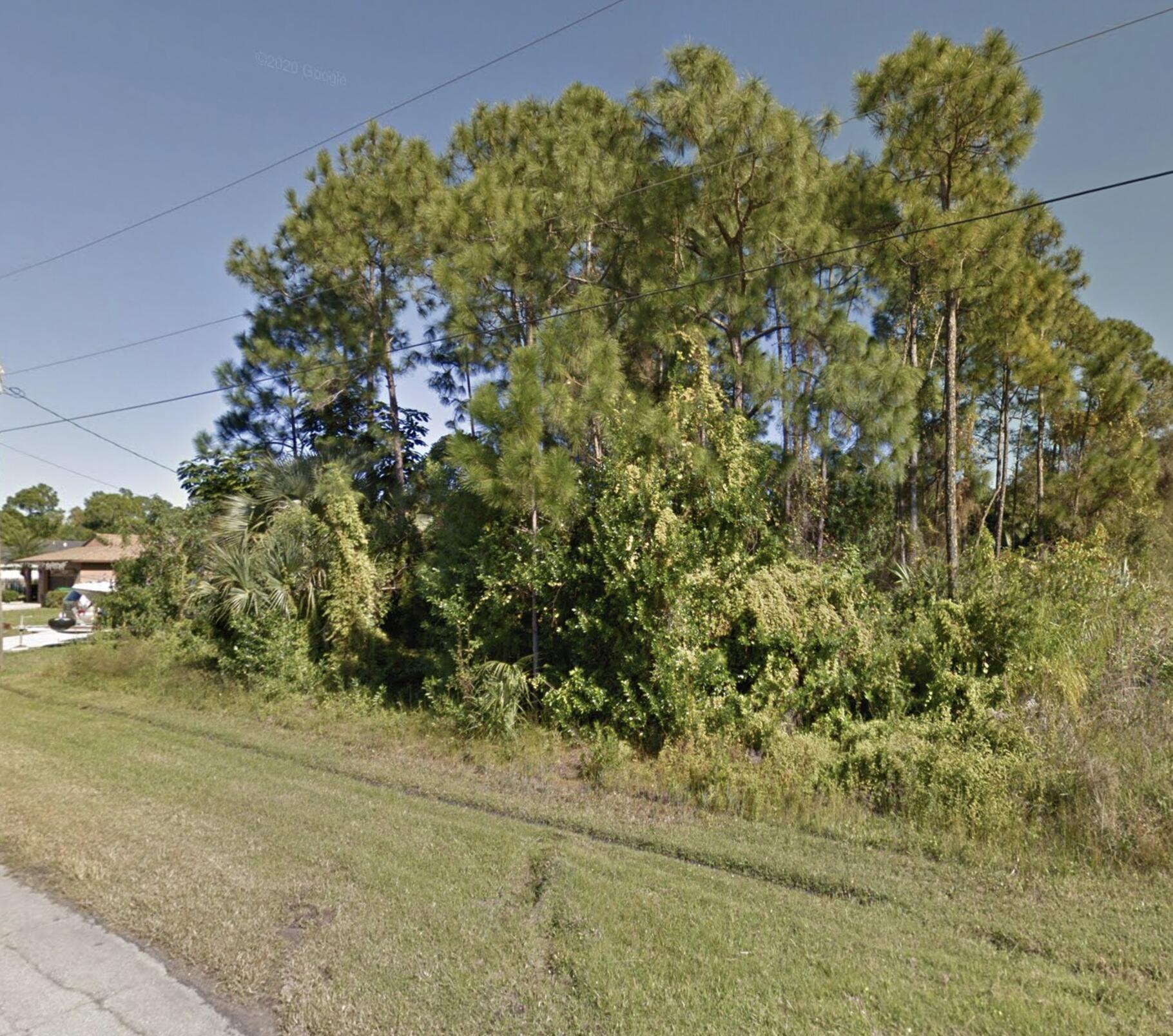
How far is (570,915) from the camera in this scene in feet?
12.4

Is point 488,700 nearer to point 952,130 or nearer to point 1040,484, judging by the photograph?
point 952,130

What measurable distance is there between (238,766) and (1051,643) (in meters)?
8.40

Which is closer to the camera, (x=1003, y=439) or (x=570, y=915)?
(x=570, y=915)

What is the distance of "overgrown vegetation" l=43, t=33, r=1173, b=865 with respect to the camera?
645cm

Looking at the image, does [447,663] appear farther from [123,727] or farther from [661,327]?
[661,327]

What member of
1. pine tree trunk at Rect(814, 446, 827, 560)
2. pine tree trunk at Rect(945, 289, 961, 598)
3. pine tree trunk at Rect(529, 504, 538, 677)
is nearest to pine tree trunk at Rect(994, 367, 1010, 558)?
pine tree trunk at Rect(945, 289, 961, 598)

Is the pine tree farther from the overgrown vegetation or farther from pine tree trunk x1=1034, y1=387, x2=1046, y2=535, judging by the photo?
pine tree trunk x1=1034, y1=387, x2=1046, y2=535

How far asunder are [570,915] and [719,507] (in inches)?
191

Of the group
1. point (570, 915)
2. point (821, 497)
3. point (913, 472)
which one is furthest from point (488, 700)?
point (913, 472)


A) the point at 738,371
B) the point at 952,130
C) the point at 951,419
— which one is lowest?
the point at 951,419

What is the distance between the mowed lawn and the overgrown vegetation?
105 cm

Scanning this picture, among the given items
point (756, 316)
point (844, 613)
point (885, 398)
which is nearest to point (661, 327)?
point (756, 316)

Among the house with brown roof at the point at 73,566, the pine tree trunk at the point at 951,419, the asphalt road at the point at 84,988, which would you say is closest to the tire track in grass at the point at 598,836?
the asphalt road at the point at 84,988

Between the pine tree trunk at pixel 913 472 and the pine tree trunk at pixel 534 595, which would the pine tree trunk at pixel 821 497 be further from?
the pine tree trunk at pixel 534 595
